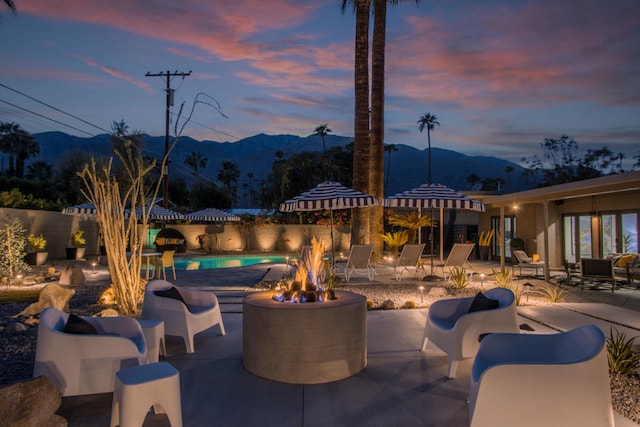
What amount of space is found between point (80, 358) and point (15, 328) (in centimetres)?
306

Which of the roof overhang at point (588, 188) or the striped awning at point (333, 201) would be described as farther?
the striped awning at point (333, 201)

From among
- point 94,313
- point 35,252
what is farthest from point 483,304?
point 35,252

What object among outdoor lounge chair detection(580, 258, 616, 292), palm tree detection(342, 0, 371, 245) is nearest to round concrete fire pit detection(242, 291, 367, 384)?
outdoor lounge chair detection(580, 258, 616, 292)

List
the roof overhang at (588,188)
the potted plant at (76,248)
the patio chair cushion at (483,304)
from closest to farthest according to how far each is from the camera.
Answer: the patio chair cushion at (483,304) → the roof overhang at (588,188) → the potted plant at (76,248)

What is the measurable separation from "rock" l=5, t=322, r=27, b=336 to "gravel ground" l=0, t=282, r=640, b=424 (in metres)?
0.02

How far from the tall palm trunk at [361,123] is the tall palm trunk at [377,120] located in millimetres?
304

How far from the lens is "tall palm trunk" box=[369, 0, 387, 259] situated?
507 inches

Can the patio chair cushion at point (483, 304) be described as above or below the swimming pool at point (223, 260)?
above

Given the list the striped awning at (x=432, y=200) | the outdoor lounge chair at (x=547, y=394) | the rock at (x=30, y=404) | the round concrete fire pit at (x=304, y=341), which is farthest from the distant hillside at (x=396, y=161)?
the outdoor lounge chair at (x=547, y=394)

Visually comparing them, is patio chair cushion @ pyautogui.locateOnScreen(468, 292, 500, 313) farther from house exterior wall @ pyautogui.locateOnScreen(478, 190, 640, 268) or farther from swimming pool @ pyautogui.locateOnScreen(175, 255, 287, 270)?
swimming pool @ pyautogui.locateOnScreen(175, 255, 287, 270)

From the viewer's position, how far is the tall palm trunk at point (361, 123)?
41.4ft

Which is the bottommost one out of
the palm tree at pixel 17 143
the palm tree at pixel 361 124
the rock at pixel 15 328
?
the rock at pixel 15 328

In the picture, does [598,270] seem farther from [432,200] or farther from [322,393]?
[322,393]

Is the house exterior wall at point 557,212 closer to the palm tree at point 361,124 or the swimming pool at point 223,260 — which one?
the palm tree at point 361,124
